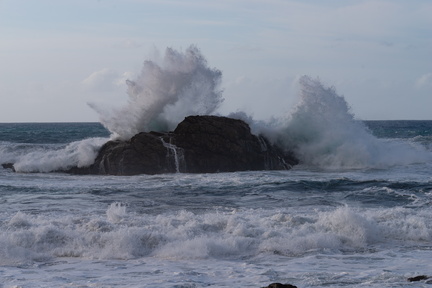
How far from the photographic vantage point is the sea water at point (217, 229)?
8.96 meters

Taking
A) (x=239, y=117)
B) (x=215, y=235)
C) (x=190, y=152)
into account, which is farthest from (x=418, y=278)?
(x=239, y=117)

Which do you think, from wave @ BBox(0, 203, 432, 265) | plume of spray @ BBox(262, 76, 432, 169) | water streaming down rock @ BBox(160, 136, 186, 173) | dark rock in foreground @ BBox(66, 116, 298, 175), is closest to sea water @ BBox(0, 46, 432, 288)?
wave @ BBox(0, 203, 432, 265)

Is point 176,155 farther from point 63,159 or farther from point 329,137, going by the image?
point 329,137

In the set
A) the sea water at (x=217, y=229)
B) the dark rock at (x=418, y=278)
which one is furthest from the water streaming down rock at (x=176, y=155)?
the dark rock at (x=418, y=278)

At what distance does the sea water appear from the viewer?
353 inches

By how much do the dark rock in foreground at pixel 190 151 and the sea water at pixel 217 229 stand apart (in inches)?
15.8

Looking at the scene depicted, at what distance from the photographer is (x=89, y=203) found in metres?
14.8

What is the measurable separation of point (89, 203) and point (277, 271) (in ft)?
22.2

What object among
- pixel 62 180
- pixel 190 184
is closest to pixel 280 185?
pixel 190 184

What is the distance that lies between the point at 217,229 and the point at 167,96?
1306cm

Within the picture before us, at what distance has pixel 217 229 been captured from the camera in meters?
11.7

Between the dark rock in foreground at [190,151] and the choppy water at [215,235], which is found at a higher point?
the dark rock in foreground at [190,151]

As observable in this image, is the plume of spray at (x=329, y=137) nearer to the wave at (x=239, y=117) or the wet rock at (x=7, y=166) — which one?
the wave at (x=239, y=117)

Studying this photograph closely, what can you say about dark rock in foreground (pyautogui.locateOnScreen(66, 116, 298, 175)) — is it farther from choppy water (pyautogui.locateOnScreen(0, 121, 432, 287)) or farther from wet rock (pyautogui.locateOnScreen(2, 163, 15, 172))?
wet rock (pyautogui.locateOnScreen(2, 163, 15, 172))
